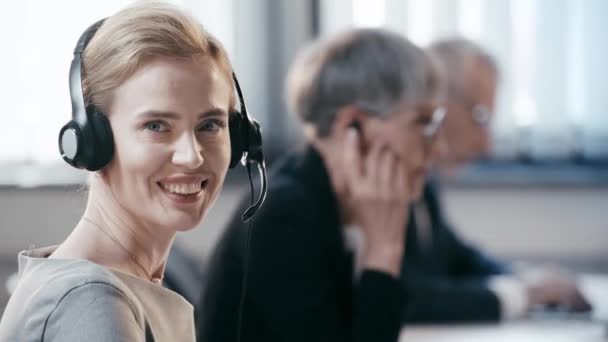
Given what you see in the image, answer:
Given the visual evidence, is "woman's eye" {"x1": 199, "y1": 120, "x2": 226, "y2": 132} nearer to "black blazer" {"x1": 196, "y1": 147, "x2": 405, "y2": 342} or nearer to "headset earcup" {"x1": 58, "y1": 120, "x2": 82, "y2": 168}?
"headset earcup" {"x1": 58, "y1": 120, "x2": 82, "y2": 168}

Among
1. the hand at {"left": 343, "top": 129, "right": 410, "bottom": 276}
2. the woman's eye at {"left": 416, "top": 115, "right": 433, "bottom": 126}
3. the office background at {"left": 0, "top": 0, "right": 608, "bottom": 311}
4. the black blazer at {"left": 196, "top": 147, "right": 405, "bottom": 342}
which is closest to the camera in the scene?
the black blazer at {"left": 196, "top": 147, "right": 405, "bottom": 342}

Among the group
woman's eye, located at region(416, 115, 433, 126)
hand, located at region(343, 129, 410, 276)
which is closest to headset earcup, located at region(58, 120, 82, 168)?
hand, located at region(343, 129, 410, 276)

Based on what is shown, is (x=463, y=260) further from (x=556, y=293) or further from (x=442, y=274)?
(x=556, y=293)

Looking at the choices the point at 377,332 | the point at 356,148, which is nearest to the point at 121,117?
the point at 377,332

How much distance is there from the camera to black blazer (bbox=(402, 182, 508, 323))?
1.80 metres

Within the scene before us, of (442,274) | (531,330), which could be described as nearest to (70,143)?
(531,330)

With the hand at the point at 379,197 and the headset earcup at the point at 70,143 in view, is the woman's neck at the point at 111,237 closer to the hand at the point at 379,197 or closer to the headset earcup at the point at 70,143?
the headset earcup at the point at 70,143

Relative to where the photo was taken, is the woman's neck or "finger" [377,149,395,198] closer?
the woman's neck

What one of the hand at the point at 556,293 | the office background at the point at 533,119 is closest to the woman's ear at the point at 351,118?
the hand at the point at 556,293

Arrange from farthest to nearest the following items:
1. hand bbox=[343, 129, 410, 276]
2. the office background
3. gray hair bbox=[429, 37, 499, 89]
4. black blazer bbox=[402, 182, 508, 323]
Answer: the office background
gray hair bbox=[429, 37, 499, 89]
black blazer bbox=[402, 182, 508, 323]
hand bbox=[343, 129, 410, 276]

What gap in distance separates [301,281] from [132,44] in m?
0.84

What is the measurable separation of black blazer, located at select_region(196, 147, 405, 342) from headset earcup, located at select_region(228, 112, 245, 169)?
0.59 m

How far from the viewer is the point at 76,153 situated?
485 millimetres

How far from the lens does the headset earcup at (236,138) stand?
1.79 feet
